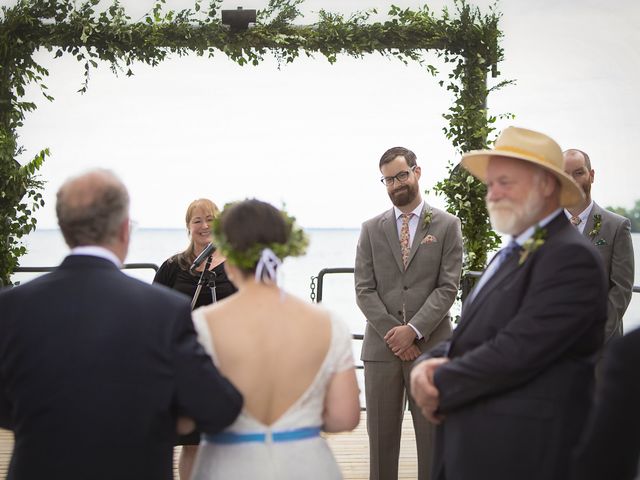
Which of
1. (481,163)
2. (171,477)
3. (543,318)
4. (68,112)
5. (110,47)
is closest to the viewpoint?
(171,477)

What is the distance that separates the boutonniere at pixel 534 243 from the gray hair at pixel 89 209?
49.7 inches

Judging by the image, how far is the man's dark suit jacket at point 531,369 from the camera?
2.55 metres

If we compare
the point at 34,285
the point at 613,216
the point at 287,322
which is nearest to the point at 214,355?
the point at 287,322

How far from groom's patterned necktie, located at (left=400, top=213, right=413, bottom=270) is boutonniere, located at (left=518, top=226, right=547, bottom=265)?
6.00ft

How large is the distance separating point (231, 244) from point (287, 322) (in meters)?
0.28

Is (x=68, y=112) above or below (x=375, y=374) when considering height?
above

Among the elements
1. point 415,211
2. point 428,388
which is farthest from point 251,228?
point 415,211

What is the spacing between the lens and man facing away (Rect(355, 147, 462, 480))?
4414 millimetres

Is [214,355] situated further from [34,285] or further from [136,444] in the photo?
[34,285]

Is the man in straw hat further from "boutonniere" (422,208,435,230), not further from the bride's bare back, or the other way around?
"boutonniere" (422,208,435,230)

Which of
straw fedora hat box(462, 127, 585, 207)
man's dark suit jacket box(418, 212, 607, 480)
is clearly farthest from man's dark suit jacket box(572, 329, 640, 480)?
straw fedora hat box(462, 127, 585, 207)

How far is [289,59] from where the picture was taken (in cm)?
657

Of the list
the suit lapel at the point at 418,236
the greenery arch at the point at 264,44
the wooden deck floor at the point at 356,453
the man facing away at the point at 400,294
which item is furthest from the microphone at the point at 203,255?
the greenery arch at the point at 264,44

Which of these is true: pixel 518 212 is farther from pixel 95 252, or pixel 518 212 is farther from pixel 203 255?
pixel 203 255
